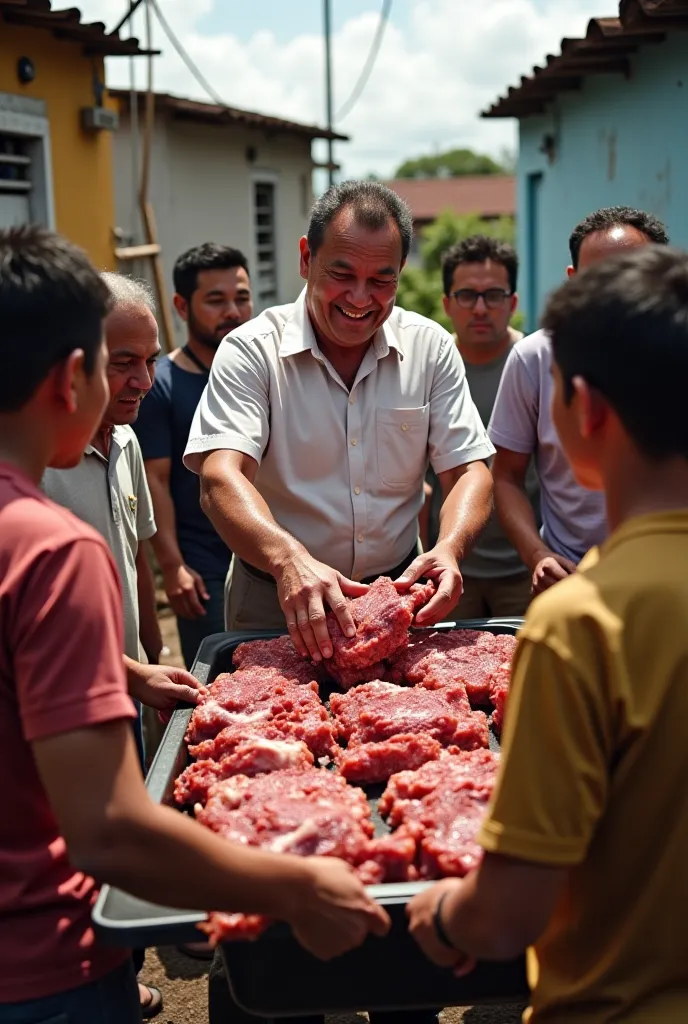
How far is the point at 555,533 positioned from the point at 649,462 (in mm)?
2367

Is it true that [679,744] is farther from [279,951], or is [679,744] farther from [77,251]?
[77,251]

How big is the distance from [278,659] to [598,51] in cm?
824

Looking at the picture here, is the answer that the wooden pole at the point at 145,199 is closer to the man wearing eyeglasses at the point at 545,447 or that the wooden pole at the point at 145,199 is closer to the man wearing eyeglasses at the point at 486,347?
the man wearing eyeglasses at the point at 486,347

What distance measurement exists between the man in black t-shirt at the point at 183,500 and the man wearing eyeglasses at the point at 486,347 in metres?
1.23

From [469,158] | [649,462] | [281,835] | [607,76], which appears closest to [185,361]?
[281,835]

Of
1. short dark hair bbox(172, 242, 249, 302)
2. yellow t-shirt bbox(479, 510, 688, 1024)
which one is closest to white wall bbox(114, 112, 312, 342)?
short dark hair bbox(172, 242, 249, 302)

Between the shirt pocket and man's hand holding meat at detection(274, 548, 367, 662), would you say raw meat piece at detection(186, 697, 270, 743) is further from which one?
the shirt pocket

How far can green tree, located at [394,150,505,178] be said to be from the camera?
107 meters

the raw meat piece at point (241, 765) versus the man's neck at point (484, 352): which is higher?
the man's neck at point (484, 352)

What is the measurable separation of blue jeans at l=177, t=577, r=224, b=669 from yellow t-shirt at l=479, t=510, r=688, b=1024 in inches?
142

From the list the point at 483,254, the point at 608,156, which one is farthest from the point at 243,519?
the point at 608,156

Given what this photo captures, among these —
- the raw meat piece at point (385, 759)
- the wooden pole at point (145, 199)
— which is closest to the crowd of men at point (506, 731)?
the raw meat piece at point (385, 759)

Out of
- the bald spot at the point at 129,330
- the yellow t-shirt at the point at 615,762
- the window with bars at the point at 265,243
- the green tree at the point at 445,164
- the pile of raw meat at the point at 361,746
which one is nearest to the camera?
the yellow t-shirt at the point at 615,762

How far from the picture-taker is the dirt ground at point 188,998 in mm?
3607
